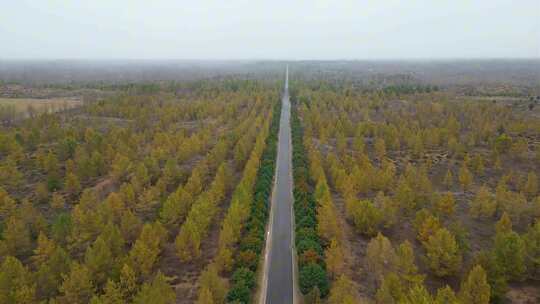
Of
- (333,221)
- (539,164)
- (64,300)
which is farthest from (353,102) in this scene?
(64,300)

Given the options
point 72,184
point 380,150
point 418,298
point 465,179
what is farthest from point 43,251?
point 380,150

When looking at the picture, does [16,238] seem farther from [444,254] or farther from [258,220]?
[444,254]

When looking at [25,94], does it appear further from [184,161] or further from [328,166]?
[328,166]

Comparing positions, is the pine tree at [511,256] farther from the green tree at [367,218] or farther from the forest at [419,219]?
the green tree at [367,218]

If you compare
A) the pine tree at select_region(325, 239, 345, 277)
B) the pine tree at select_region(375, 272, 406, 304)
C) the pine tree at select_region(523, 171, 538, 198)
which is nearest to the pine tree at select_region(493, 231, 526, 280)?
the pine tree at select_region(375, 272, 406, 304)

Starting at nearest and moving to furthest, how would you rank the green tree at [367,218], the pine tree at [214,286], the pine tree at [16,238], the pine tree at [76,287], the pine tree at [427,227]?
the pine tree at [76,287], the pine tree at [214,286], the pine tree at [16,238], the pine tree at [427,227], the green tree at [367,218]

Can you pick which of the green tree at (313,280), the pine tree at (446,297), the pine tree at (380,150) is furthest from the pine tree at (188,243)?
the pine tree at (380,150)

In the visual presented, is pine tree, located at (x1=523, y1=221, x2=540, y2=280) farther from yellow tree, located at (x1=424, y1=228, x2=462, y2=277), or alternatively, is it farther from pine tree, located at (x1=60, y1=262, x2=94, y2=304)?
pine tree, located at (x1=60, y1=262, x2=94, y2=304)
